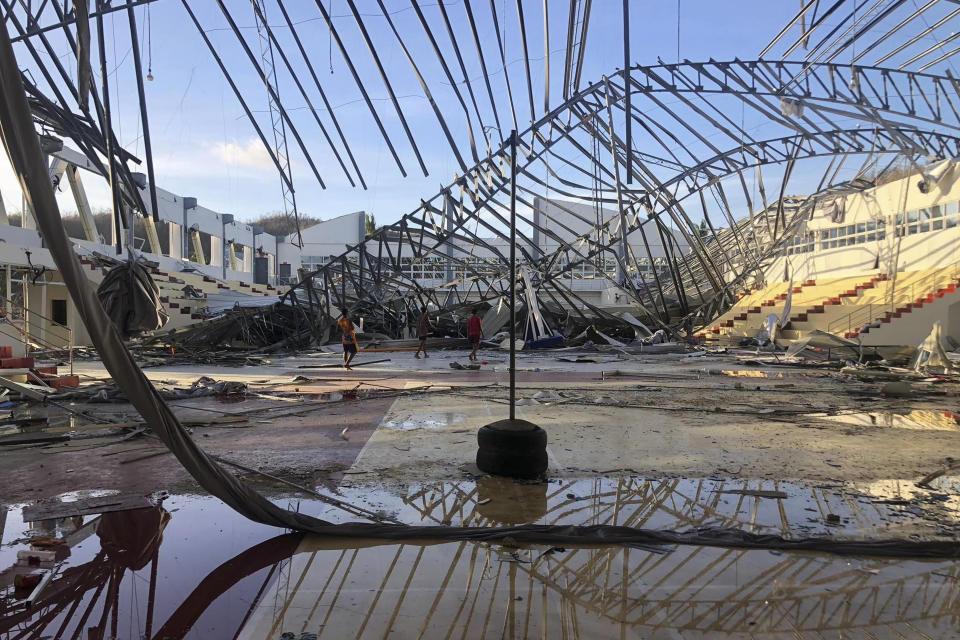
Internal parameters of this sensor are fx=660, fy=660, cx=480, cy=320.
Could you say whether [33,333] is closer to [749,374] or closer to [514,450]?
[749,374]

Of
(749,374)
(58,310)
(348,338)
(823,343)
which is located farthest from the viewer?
(58,310)

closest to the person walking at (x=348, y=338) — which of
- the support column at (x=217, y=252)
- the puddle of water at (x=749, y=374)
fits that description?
the puddle of water at (x=749, y=374)

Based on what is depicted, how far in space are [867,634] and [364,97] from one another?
13.5 m

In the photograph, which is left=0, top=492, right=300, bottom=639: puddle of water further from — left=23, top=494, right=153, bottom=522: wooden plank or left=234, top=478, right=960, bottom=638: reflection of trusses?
left=234, top=478, right=960, bottom=638: reflection of trusses

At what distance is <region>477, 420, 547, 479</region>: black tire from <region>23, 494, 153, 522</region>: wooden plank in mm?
2597

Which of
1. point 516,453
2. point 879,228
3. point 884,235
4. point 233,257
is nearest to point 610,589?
point 516,453

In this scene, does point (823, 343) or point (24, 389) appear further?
point (823, 343)

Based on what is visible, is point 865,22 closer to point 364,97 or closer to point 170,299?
point 364,97

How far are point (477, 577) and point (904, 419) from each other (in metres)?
7.33

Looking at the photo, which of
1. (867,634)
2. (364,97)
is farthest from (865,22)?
(867,634)

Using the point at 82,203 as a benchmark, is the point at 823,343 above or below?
below

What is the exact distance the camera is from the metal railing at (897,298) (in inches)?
843

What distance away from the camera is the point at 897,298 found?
22391mm

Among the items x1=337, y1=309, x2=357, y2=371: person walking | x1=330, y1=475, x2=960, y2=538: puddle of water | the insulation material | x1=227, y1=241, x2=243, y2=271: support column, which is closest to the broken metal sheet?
the insulation material
